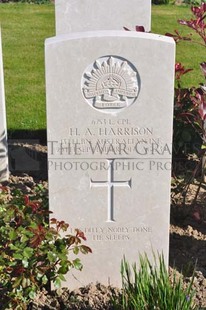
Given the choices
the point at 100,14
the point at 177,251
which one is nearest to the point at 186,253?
the point at 177,251

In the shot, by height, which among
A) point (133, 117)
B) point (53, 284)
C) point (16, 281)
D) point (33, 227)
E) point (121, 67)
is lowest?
point (53, 284)

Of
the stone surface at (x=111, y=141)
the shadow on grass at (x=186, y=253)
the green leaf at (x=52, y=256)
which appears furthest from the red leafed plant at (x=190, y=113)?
the green leaf at (x=52, y=256)

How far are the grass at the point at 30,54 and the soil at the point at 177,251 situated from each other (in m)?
A: 1.36

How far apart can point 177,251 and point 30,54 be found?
19.2ft

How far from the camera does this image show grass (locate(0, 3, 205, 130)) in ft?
22.1

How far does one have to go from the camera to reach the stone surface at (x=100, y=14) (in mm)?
5285

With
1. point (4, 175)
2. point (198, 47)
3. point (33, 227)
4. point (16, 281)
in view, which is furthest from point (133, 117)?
point (198, 47)

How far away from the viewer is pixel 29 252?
3.12 meters

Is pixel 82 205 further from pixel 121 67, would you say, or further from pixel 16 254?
pixel 121 67

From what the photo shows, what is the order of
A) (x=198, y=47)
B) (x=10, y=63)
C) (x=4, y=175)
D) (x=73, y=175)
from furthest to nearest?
(x=198, y=47)
(x=10, y=63)
(x=4, y=175)
(x=73, y=175)

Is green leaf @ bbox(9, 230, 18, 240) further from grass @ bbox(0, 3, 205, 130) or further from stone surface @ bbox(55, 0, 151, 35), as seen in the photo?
grass @ bbox(0, 3, 205, 130)

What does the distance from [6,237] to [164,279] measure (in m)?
0.94

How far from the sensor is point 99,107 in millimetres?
3254

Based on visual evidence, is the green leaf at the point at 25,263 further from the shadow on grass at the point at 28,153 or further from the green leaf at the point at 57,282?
the shadow on grass at the point at 28,153
